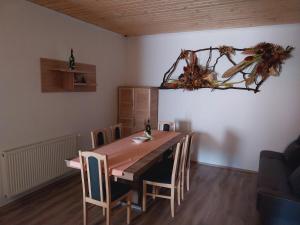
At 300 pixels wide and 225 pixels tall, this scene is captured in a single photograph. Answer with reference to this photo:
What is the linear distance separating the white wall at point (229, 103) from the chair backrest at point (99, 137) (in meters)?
1.73

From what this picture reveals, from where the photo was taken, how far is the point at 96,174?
2145 millimetres

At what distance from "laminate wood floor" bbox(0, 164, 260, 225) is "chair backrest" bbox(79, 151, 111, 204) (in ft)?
1.64

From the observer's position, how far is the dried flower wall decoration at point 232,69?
3.70 m

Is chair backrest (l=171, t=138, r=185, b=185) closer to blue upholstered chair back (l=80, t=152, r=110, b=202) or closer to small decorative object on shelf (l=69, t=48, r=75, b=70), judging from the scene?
blue upholstered chair back (l=80, t=152, r=110, b=202)

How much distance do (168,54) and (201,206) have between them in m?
2.93

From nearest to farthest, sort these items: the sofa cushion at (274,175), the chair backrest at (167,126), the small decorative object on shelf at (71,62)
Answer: the sofa cushion at (274,175) → the small decorative object on shelf at (71,62) → the chair backrest at (167,126)

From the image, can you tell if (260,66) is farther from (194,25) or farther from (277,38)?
(194,25)

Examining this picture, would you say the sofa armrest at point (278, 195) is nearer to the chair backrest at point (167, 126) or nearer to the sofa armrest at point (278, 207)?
the sofa armrest at point (278, 207)

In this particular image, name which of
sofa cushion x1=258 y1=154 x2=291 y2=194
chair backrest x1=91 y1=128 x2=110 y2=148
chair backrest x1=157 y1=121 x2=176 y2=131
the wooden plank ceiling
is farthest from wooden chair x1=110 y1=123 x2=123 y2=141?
sofa cushion x1=258 y1=154 x2=291 y2=194

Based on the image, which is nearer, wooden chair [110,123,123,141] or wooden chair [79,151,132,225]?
wooden chair [79,151,132,225]

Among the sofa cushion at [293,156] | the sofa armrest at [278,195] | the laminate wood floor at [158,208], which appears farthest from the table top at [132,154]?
the sofa cushion at [293,156]

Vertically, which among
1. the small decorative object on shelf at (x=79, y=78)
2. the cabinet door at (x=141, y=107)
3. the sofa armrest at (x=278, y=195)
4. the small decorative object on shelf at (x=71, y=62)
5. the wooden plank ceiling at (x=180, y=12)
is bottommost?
the sofa armrest at (x=278, y=195)

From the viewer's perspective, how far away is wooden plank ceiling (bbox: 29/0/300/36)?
110 inches

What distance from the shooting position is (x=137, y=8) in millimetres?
3023
